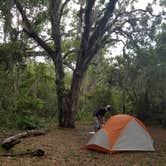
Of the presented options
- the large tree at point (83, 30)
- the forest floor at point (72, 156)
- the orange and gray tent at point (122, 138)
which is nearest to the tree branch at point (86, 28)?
the large tree at point (83, 30)

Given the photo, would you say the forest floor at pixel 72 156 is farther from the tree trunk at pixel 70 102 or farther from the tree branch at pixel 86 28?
the tree branch at pixel 86 28

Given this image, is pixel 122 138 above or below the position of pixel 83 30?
below

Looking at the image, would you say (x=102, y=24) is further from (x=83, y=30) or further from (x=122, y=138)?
(x=122, y=138)

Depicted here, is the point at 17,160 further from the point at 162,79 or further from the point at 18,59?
the point at 162,79

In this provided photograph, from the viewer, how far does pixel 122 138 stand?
33.8ft

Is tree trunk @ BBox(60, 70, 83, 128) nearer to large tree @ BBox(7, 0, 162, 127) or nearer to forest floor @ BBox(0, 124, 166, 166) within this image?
large tree @ BBox(7, 0, 162, 127)

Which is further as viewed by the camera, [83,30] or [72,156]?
[83,30]

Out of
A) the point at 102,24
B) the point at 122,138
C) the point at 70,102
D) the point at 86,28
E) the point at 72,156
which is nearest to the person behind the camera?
the point at 72,156

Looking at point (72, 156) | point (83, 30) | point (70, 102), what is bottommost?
point (72, 156)

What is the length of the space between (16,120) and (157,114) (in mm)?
7943

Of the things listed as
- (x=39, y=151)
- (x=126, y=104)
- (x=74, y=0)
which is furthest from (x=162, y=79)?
(x=39, y=151)

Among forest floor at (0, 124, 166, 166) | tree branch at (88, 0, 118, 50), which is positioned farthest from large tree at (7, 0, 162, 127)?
forest floor at (0, 124, 166, 166)

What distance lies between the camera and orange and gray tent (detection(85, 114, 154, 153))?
1014 centimetres

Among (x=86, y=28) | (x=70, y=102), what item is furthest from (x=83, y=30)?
(x=70, y=102)
